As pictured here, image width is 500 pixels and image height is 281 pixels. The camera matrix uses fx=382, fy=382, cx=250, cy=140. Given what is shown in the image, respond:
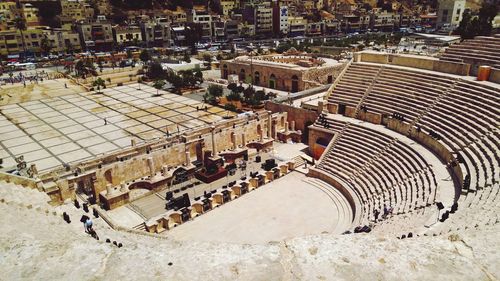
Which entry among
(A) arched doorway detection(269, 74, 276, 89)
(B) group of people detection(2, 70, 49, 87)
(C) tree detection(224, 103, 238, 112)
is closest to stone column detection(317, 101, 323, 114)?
(C) tree detection(224, 103, 238, 112)

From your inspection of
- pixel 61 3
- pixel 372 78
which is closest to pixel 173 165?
pixel 372 78

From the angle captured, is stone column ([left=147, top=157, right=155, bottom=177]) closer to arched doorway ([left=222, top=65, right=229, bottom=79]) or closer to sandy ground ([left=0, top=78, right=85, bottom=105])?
sandy ground ([left=0, top=78, right=85, bottom=105])

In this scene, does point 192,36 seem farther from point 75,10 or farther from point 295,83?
point 75,10

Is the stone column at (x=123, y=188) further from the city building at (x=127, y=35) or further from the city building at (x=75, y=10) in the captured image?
the city building at (x=75, y=10)

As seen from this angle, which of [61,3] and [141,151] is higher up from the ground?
[61,3]

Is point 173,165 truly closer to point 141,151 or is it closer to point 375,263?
point 141,151

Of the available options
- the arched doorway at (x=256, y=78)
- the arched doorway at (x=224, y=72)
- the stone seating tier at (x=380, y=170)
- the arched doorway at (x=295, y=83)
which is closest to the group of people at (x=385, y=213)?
the stone seating tier at (x=380, y=170)
